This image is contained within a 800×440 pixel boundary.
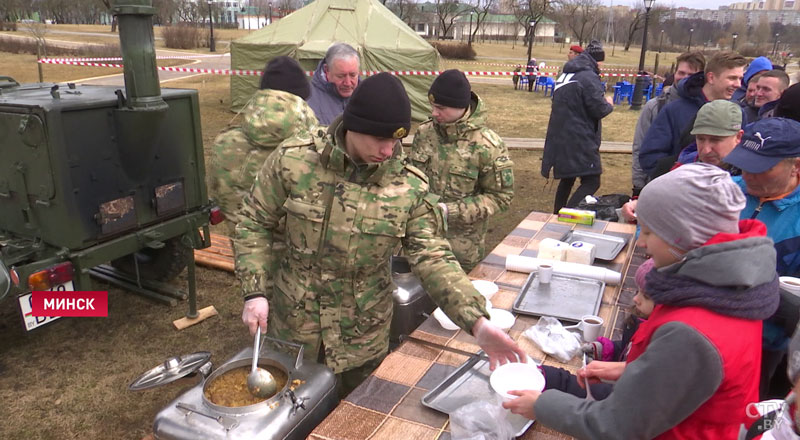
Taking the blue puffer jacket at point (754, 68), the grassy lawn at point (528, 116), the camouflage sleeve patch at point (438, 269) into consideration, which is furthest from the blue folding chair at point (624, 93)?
the camouflage sleeve patch at point (438, 269)

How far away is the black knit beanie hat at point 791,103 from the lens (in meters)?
2.93

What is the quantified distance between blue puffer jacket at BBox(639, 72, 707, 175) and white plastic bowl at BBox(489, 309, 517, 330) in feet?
8.06

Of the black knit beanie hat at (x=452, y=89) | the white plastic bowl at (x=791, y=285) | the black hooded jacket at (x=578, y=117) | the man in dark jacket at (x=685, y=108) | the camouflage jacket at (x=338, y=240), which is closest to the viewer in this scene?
the white plastic bowl at (x=791, y=285)

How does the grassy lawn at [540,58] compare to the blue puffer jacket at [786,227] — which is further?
the grassy lawn at [540,58]

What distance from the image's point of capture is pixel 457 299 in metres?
1.84

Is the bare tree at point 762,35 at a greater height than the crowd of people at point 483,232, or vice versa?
the bare tree at point 762,35

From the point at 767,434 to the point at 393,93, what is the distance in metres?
1.32

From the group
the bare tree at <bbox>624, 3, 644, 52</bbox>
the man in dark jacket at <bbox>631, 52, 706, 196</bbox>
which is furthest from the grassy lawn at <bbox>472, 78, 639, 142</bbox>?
the bare tree at <bbox>624, 3, 644, 52</bbox>

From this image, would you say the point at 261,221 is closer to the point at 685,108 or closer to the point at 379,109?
the point at 379,109

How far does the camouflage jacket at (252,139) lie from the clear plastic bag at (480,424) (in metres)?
1.80

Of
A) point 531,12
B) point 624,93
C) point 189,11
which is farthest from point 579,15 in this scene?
point 624,93

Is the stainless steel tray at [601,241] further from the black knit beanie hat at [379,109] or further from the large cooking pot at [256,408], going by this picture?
the large cooking pot at [256,408]

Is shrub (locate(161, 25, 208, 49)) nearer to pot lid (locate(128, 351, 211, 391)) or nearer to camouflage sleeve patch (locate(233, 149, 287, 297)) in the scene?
camouflage sleeve patch (locate(233, 149, 287, 297))

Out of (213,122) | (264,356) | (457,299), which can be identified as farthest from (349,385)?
(213,122)
